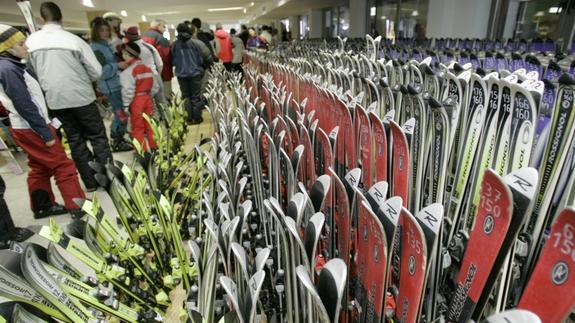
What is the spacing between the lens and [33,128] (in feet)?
6.49

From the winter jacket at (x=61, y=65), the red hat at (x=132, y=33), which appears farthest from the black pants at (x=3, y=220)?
the red hat at (x=132, y=33)

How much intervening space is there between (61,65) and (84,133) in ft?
1.97

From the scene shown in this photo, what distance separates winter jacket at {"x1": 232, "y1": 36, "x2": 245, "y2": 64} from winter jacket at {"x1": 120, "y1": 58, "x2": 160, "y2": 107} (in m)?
3.29

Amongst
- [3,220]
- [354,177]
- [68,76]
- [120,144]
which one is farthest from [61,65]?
[354,177]

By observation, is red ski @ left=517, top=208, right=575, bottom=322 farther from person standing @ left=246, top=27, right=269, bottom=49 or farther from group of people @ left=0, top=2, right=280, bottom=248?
person standing @ left=246, top=27, right=269, bottom=49

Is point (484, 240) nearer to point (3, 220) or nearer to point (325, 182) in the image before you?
point (325, 182)

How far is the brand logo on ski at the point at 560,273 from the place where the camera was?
0.47 m

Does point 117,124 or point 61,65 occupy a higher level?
point 61,65

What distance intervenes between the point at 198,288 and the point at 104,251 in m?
0.52

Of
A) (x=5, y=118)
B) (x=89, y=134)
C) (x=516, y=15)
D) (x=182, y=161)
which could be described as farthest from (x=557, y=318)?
(x=516, y=15)

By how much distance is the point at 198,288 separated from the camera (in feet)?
2.64

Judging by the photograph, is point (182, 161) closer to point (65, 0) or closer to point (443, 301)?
point (443, 301)

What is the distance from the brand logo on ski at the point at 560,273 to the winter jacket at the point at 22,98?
97.3 inches

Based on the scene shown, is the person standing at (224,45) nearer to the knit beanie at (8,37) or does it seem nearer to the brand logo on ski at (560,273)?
the knit beanie at (8,37)
